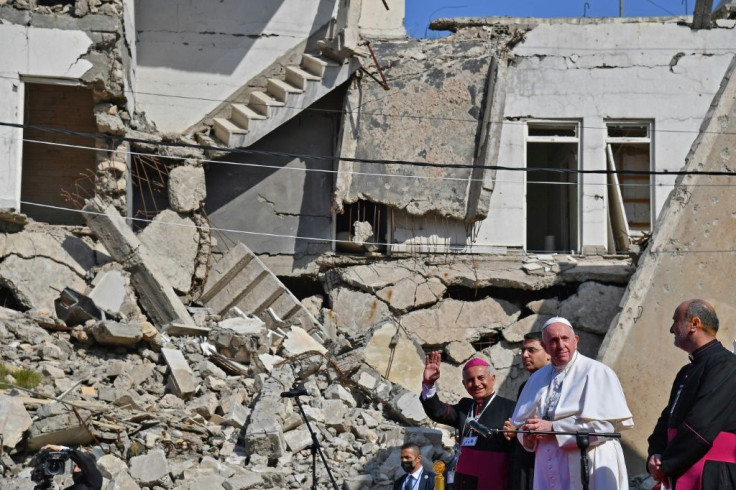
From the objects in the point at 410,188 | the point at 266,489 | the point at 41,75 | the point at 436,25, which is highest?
the point at 436,25

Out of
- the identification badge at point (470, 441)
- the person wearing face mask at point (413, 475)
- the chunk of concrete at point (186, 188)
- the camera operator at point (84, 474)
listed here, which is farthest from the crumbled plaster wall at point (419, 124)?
the identification badge at point (470, 441)

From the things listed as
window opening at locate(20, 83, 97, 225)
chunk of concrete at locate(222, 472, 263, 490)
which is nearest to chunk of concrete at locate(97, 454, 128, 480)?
chunk of concrete at locate(222, 472, 263, 490)

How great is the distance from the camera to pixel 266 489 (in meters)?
10.9

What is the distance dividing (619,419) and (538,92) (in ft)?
35.7

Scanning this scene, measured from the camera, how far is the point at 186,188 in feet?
53.0

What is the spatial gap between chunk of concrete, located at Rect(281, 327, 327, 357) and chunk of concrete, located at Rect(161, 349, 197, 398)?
1.38 metres

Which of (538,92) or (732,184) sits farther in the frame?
(538,92)

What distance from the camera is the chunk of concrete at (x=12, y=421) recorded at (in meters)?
10.9

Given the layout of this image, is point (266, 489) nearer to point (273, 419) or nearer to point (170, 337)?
point (273, 419)

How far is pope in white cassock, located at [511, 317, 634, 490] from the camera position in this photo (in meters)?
6.65

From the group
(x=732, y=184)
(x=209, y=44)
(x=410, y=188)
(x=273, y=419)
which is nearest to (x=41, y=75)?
(x=209, y=44)

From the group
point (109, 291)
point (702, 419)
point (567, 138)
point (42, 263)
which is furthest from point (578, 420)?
point (567, 138)

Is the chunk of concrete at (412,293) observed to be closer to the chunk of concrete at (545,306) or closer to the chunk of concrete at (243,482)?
the chunk of concrete at (545,306)

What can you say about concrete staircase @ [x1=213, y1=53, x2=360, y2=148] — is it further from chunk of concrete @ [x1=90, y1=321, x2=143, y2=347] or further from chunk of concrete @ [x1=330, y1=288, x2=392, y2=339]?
chunk of concrete @ [x1=90, y1=321, x2=143, y2=347]
